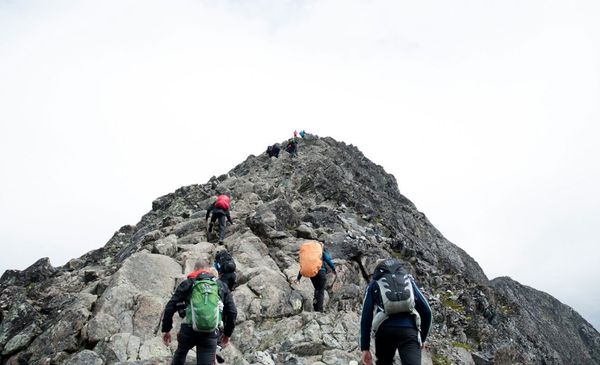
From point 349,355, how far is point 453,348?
356 inches

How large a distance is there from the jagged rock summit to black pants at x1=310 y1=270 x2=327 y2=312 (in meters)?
0.74

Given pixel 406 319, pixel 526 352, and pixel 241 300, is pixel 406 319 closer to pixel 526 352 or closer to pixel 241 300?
pixel 241 300

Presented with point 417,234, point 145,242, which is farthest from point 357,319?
point 417,234

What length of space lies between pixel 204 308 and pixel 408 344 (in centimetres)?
404

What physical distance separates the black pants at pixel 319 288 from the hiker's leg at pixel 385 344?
8.60 meters

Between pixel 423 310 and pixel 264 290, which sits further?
pixel 264 290

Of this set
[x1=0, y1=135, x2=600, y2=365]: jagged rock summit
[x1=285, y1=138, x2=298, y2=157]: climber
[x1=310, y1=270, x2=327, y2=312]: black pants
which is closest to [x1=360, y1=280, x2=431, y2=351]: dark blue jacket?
[x1=0, y1=135, x2=600, y2=365]: jagged rock summit

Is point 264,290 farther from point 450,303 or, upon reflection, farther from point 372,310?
point 450,303

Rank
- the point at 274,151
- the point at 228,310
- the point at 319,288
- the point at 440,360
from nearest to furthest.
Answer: the point at 228,310, the point at 319,288, the point at 440,360, the point at 274,151

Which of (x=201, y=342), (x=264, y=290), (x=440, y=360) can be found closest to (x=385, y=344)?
(x=201, y=342)

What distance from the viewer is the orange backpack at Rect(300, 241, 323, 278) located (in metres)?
16.6

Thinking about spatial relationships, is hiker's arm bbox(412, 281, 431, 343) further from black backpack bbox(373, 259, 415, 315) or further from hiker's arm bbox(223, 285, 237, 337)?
hiker's arm bbox(223, 285, 237, 337)

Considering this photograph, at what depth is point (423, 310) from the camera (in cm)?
867

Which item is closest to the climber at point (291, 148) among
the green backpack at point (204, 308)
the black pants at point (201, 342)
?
the green backpack at point (204, 308)
